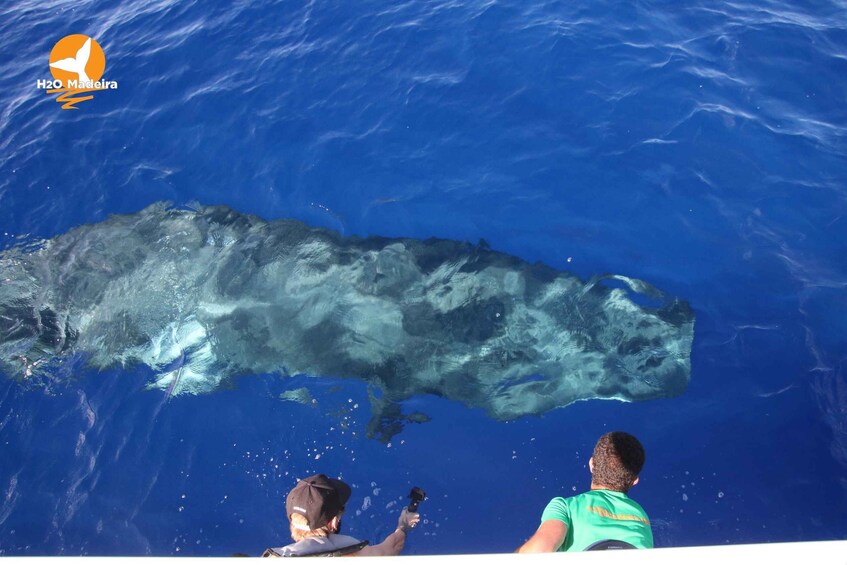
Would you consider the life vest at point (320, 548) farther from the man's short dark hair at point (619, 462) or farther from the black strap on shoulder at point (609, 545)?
the man's short dark hair at point (619, 462)

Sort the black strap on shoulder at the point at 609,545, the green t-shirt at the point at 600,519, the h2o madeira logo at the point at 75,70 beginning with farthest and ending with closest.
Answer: the h2o madeira logo at the point at 75,70, the green t-shirt at the point at 600,519, the black strap on shoulder at the point at 609,545

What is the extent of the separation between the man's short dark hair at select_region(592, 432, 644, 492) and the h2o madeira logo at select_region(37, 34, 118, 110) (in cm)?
1046

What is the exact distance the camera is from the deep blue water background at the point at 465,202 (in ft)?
21.5

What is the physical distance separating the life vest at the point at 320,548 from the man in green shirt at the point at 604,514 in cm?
101

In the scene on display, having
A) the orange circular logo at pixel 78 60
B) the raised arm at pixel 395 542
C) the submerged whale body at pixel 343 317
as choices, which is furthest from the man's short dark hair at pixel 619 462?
the orange circular logo at pixel 78 60

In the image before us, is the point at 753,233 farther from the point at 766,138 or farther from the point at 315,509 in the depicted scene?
the point at 315,509

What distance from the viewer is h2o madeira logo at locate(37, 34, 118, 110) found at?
11219mm

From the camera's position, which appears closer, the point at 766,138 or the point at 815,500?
the point at 815,500

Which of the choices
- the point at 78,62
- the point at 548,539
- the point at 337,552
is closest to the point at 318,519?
the point at 337,552

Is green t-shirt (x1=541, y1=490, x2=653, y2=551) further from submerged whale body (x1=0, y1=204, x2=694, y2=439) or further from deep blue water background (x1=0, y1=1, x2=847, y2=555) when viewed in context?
submerged whale body (x1=0, y1=204, x2=694, y2=439)

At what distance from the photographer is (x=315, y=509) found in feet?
12.9

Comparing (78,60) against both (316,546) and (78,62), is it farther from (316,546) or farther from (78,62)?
(316,546)

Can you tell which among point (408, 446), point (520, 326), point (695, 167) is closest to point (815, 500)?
point (520, 326)

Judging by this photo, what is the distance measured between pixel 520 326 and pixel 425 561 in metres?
4.83
